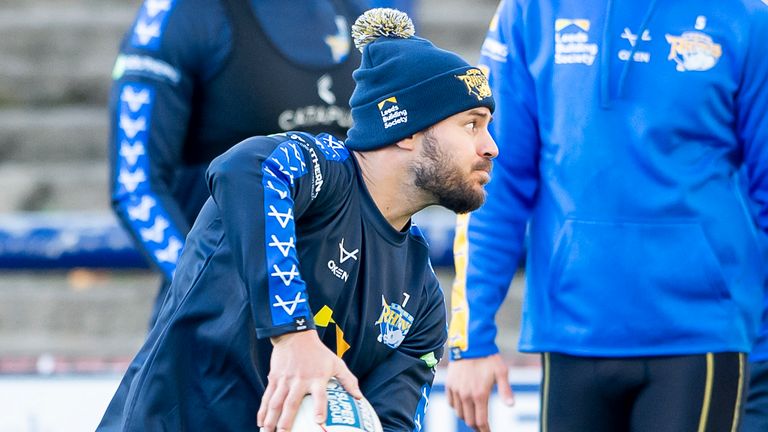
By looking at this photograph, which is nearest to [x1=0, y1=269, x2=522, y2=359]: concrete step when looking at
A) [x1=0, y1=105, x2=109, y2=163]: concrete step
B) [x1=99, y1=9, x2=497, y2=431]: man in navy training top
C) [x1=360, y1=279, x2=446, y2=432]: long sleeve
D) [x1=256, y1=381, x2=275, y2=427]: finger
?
[x1=0, y1=105, x2=109, y2=163]: concrete step

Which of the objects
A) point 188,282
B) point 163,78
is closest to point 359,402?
point 188,282

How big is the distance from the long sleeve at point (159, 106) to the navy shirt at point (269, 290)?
37.4 inches

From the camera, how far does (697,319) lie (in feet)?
11.0

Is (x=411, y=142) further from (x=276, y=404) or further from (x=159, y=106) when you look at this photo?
(x=159, y=106)

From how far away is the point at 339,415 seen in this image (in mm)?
2602

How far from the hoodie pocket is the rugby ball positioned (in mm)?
863

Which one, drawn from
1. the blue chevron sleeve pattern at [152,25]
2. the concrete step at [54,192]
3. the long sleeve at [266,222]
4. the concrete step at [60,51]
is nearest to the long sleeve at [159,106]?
the blue chevron sleeve pattern at [152,25]

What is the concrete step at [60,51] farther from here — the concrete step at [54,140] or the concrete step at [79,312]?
the concrete step at [79,312]

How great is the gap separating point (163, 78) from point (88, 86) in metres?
6.11

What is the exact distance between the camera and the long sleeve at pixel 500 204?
11.7ft

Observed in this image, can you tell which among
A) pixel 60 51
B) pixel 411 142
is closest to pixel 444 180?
pixel 411 142

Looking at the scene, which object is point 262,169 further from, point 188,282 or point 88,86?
point 88,86

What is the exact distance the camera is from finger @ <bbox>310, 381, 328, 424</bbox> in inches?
99.6

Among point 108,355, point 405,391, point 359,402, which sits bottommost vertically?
point 108,355
